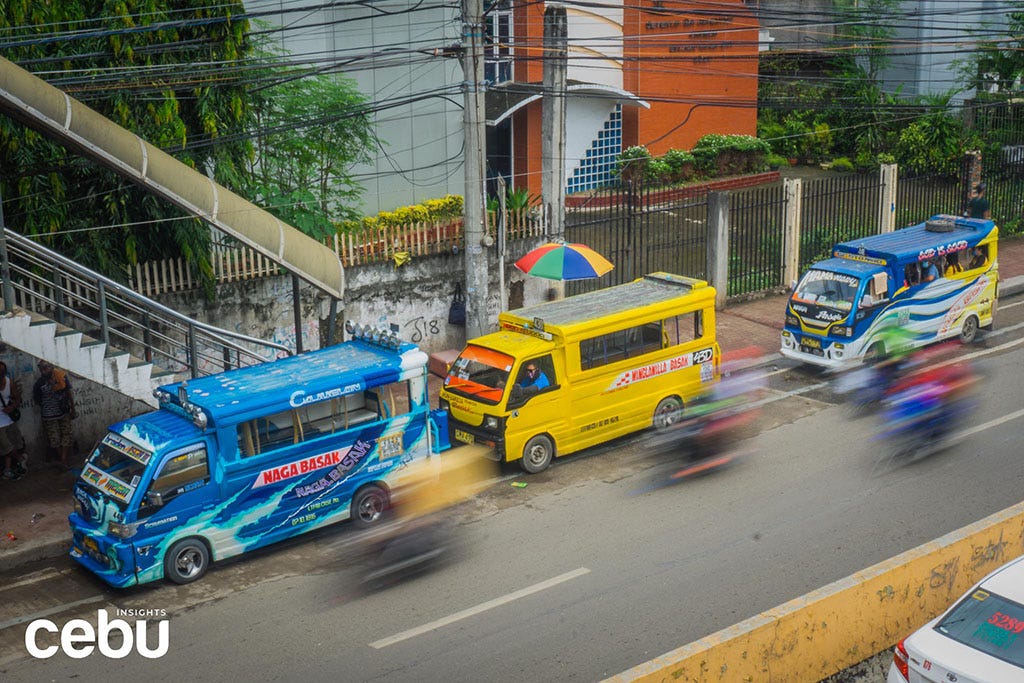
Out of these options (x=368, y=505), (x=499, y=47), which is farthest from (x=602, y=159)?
(x=368, y=505)

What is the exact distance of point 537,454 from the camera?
15.6 m

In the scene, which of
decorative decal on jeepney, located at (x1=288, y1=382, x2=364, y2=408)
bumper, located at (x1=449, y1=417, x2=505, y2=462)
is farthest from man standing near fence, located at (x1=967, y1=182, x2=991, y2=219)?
decorative decal on jeepney, located at (x1=288, y1=382, x2=364, y2=408)

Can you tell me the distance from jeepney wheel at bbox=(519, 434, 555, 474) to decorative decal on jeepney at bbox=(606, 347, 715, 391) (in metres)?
1.17

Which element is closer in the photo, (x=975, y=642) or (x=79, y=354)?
(x=975, y=642)

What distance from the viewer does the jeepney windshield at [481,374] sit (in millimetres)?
15209

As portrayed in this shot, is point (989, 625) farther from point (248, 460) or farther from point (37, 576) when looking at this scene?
point (37, 576)

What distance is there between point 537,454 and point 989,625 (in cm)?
747

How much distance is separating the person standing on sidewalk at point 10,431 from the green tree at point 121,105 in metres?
2.20

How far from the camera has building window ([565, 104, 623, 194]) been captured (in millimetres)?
33688

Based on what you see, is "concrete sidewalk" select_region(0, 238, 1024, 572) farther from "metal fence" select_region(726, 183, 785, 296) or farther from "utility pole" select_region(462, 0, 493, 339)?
"metal fence" select_region(726, 183, 785, 296)

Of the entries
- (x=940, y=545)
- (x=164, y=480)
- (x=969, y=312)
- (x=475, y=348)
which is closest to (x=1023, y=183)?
(x=969, y=312)

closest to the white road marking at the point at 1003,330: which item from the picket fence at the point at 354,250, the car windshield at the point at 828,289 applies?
the car windshield at the point at 828,289

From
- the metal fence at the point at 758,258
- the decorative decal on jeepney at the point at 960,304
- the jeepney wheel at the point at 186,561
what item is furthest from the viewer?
the metal fence at the point at 758,258

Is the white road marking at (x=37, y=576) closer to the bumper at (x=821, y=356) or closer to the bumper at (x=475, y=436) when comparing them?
the bumper at (x=475, y=436)
